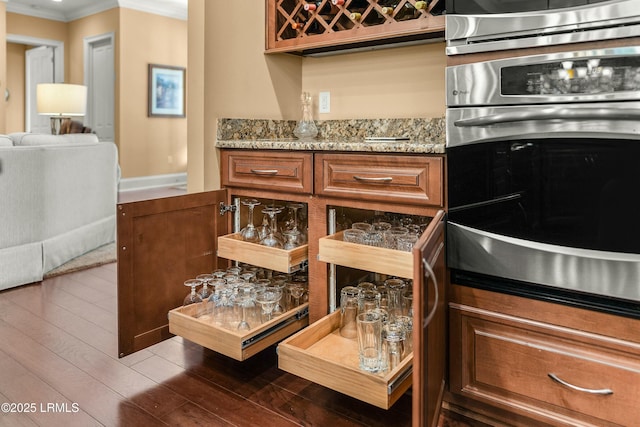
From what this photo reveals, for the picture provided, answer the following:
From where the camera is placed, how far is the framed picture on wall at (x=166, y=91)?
7387 mm

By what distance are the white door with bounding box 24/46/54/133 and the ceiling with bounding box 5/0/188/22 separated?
0.84 m

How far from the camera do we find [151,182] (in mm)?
7508

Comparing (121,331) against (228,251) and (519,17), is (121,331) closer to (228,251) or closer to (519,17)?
(228,251)

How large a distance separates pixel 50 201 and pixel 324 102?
209 centimetres

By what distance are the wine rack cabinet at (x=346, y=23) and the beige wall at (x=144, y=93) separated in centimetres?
544

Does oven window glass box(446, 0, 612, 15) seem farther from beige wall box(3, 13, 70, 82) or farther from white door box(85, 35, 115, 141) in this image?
beige wall box(3, 13, 70, 82)

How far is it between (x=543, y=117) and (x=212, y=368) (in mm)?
1548

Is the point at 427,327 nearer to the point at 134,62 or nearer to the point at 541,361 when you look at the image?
the point at 541,361

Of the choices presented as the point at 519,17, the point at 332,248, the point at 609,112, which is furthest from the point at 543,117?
→ the point at 332,248

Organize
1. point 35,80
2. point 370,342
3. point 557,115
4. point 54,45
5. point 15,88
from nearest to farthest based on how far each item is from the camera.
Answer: point 557,115 → point 370,342 → point 54,45 → point 35,80 → point 15,88

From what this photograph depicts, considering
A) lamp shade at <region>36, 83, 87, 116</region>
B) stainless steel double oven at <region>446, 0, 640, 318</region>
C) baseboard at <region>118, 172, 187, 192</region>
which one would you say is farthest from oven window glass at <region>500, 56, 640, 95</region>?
baseboard at <region>118, 172, 187, 192</region>

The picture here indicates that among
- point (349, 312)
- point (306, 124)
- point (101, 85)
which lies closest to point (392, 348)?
point (349, 312)

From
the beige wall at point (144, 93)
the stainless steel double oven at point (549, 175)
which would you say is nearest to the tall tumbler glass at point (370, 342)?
the stainless steel double oven at point (549, 175)

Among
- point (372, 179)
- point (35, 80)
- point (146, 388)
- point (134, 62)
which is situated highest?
point (35, 80)
